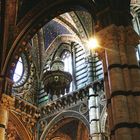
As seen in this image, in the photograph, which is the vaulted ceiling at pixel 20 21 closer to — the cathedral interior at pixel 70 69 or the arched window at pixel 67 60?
the cathedral interior at pixel 70 69

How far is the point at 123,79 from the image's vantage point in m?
8.63

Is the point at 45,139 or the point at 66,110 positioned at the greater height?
the point at 66,110

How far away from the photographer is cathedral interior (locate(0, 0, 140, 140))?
28.3 ft

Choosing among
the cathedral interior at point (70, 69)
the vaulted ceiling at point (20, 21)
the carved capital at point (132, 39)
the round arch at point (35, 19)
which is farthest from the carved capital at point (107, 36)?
the vaulted ceiling at point (20, 21)

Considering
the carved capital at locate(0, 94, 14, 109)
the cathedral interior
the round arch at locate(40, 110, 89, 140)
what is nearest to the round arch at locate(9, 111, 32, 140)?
the cathedral interior

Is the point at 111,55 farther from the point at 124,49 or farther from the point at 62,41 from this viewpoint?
the point at 62,41

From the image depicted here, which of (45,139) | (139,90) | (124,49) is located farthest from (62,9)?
(45,139)

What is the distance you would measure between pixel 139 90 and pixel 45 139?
10.6 m

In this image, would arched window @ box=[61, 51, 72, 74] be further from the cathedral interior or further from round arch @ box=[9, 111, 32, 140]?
round arch @ box=[9, 111, 32, 140]

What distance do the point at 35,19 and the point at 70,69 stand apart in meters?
6.94

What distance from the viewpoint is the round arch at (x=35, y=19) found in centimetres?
1218

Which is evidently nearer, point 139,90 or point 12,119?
point 139,90

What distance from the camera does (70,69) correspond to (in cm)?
1944

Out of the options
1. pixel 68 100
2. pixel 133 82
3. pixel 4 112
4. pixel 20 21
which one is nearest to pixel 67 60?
pixel 68 100
